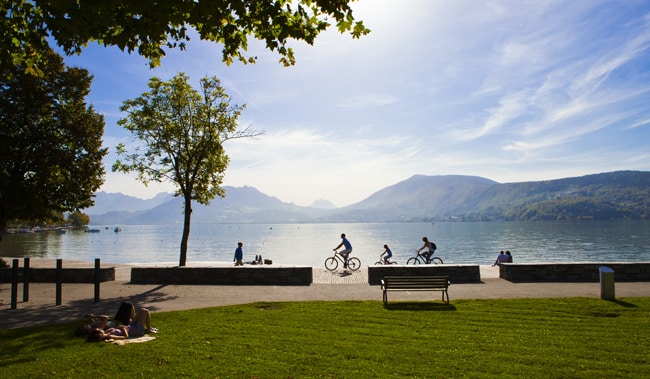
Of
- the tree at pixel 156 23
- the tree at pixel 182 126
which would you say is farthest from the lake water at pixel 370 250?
the tree at pixel 156 23

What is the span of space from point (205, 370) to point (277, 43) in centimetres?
590

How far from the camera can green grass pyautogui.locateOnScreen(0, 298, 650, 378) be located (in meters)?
7.10

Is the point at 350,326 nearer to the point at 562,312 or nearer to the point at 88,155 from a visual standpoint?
the point at 562,312

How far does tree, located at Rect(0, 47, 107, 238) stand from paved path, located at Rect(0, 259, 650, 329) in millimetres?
4729

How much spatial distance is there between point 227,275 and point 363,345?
11.1 m

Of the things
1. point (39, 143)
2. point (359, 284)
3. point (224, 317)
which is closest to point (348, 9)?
point (224, 317)

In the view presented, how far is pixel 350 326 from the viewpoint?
33.2 ft

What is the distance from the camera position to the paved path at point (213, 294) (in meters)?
12.9

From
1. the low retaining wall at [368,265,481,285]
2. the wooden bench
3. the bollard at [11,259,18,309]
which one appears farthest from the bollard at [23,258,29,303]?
the low retaining wall at [368,265,481,285]

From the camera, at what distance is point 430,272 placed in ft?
57.2

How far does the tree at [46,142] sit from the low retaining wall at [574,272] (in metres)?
21.7

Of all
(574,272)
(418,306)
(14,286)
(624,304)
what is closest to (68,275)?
(14,286)

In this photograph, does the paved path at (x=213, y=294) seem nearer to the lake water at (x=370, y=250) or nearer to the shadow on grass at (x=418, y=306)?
the shadow on grass at (x=418, y=306)

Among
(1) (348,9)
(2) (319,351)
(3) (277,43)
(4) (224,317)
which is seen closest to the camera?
(1) (348,9)
